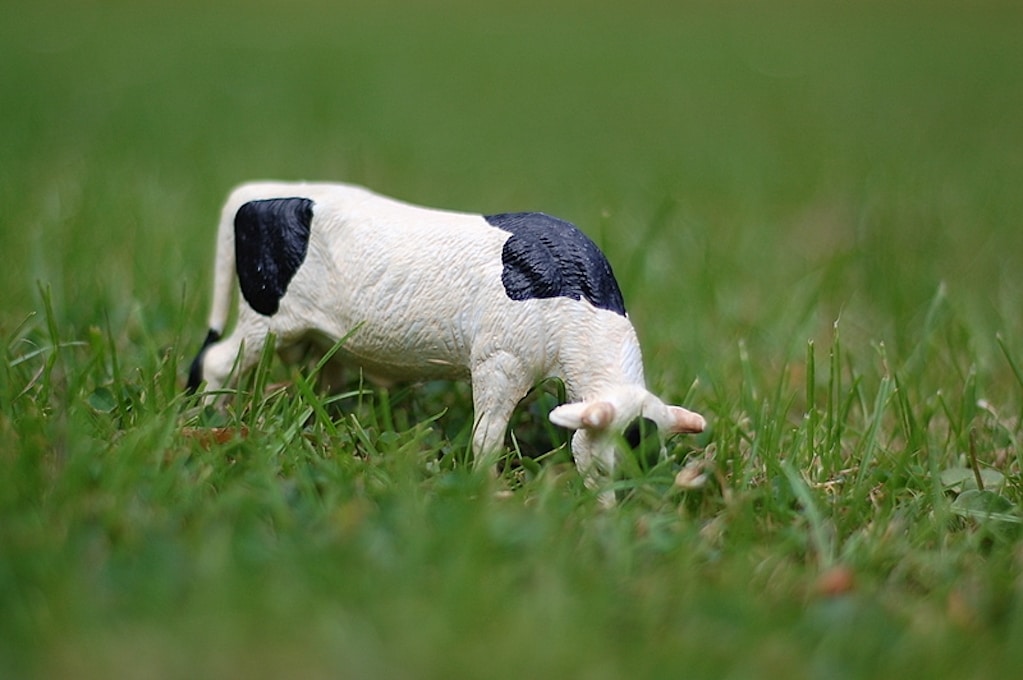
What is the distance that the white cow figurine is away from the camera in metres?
2.02

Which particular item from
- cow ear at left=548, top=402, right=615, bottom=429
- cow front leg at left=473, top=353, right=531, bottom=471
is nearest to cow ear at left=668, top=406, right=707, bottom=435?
cow ear at left=548, top=402, right=615, bottom=429

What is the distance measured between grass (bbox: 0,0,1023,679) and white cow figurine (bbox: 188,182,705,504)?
112 mm

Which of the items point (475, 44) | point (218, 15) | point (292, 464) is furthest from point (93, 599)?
point (218, 15)

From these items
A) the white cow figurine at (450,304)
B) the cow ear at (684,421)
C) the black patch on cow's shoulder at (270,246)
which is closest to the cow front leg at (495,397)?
the white cow figurine at (450,304)

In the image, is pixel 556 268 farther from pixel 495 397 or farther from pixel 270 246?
pixel 270 246

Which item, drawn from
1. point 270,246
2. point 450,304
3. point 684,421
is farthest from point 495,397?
point 270,246

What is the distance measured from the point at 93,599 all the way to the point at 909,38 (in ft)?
34.5

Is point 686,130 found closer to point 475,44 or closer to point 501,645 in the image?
point 475,44

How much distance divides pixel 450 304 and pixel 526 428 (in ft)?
1.42

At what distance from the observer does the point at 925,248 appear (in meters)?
3.86

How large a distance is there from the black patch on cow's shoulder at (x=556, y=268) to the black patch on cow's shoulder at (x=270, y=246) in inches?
19.3

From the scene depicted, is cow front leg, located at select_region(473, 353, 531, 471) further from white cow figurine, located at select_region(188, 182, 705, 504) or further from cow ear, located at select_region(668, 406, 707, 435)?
cow ear, located at select_region(668, 406, 707, 435)

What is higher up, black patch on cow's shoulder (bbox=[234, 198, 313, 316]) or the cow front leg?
black patch on cow's shoulder (bbox=[234, 198, 313, 316])

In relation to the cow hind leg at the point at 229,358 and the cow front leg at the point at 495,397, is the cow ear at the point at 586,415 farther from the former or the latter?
the cow hind leg at the point at 229,358
